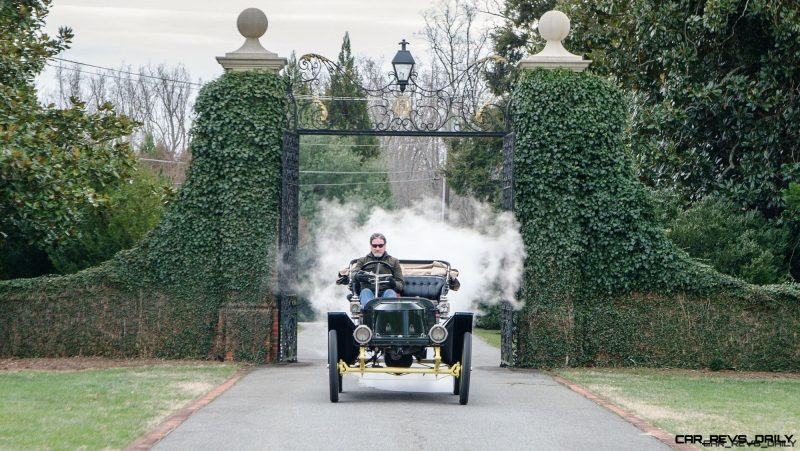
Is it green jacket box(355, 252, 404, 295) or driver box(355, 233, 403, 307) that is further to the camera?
green jacket box(355, 252, 404, 295)

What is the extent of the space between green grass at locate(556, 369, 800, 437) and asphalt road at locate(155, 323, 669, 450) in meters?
0.52

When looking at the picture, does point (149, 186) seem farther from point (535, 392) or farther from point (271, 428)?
point (271, 428)

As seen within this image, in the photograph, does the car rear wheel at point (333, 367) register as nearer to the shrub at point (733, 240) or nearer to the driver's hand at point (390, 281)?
the driver's hand at point (390, 281)

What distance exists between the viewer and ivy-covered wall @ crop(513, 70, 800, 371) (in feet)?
57.9

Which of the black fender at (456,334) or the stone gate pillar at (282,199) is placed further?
the stone gate pillar at (282,199)

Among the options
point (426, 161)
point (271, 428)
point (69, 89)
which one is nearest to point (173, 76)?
point (69, 89)

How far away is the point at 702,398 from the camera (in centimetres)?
1362

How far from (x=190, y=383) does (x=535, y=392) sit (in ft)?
15.0

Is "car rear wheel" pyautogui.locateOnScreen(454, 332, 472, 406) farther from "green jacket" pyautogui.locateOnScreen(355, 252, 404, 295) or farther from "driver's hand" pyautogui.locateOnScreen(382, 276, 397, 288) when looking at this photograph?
"driver's hand" pyautogui.locateOnScreen(382, 276, 397, 288)

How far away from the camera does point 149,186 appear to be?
25000 millimetres

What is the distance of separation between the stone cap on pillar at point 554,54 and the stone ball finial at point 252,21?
170 inches

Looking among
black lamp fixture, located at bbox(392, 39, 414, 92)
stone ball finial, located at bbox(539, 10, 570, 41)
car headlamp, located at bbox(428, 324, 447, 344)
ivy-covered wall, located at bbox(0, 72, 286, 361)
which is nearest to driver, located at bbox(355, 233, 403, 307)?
car headlamp, located at bbox(428, 324, 447, 344)

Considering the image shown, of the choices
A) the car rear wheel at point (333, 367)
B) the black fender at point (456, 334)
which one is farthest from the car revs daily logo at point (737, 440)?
the car rear wheel at point (333, 367)

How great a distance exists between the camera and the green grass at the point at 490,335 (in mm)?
27733
